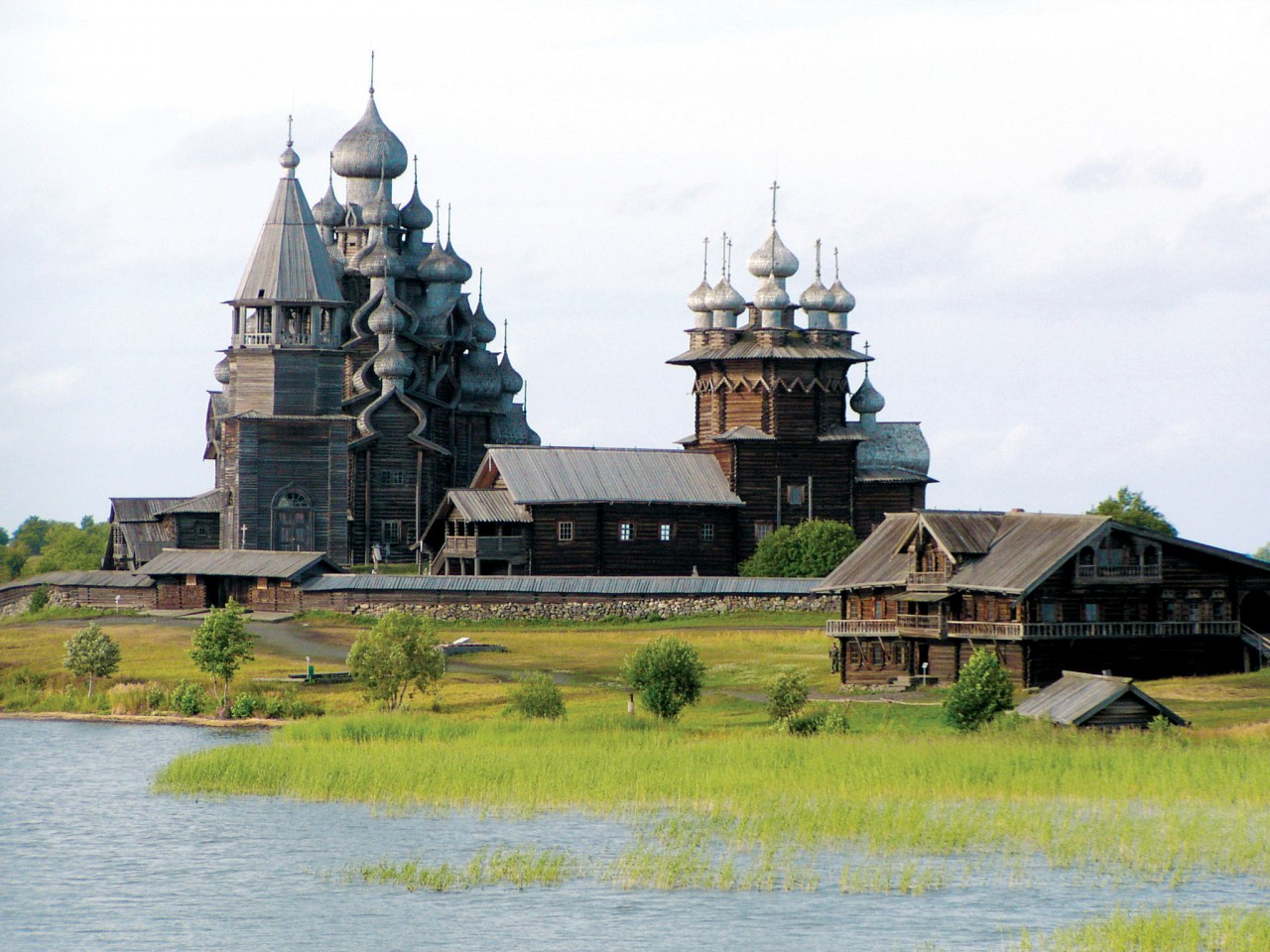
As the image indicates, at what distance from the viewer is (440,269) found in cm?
8975

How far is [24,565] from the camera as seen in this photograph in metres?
113

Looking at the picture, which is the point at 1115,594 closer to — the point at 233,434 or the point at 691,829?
the point at 691,829

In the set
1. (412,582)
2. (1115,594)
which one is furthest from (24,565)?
(1115,594)

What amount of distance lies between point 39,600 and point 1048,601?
4100 cm

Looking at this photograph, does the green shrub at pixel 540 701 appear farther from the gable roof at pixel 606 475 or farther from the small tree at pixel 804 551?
the gable roof at pixel 606 475

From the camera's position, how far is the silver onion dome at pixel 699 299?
87000 millimetres

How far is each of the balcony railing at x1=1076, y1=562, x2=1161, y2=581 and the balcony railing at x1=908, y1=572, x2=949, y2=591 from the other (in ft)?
11.7

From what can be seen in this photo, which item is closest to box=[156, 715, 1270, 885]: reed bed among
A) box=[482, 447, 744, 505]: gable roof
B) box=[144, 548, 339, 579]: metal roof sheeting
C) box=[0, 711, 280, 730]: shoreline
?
box=[0, 711, 280, 730]: shoreline

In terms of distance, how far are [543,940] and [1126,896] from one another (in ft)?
26.7

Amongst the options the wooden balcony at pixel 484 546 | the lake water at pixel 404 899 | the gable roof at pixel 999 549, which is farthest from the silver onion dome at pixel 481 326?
the lake water at pixel 404 899

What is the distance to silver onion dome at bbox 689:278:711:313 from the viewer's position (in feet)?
285

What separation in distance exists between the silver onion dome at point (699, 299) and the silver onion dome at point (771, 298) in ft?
7.71

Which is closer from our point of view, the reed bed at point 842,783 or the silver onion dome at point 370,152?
the reed bed at point 842,783

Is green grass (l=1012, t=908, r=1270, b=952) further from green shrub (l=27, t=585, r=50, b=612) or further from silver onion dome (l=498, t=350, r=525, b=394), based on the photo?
silver onion dome (l=498, t=350, r=525, b=394)
